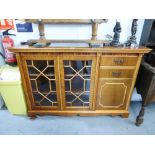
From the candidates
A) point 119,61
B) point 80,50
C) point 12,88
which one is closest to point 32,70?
Result: point 12,88

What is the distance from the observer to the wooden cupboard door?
1528 mm

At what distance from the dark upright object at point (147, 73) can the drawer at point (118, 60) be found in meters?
0.17

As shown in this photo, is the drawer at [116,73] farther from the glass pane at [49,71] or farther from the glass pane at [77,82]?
the glass pane at [49,71]

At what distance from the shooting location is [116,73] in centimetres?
146

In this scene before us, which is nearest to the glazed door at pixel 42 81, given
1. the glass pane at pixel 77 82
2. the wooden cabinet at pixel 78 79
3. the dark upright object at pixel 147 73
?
the wooden cabinet at pixel 78 79

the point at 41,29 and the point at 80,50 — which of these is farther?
the point at 41,29

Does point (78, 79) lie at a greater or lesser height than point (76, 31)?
lesser

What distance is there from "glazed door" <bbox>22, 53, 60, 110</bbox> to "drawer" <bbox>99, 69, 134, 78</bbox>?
1.58 feet

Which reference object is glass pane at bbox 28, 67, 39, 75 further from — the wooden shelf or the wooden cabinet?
the wooden shelf

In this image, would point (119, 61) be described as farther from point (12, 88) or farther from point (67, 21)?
point (12, 88)

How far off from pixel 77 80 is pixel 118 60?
47 cm

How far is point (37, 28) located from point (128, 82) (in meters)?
1.19

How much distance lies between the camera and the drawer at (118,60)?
1.37 m

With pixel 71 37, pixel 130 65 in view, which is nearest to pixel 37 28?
pixel 71 37
